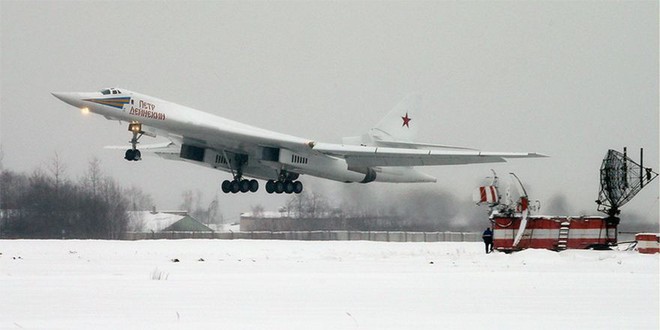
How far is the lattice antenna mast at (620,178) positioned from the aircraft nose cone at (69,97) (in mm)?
16714

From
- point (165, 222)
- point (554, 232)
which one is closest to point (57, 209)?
point (165, 222)

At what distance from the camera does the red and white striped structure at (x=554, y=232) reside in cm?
2606

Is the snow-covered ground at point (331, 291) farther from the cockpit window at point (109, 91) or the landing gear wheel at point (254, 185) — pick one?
the landing gear wheel at point (254, 185)

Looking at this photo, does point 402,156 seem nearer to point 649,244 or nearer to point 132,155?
point 649,244

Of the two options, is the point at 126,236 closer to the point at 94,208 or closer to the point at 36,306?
the point at 94,208

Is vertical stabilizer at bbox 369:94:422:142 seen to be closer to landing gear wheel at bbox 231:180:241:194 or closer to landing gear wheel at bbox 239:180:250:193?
landing gear wheel at bbox 239:180:250:193

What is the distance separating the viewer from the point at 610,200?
27.6 m

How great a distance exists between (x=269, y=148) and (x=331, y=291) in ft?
58.3

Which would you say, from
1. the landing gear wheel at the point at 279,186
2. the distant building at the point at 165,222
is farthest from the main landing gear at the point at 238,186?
the distant building at the point at 165,222

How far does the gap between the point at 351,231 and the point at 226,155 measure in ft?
31.6

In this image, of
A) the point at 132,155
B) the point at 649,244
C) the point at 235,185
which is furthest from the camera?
the point at 235,185

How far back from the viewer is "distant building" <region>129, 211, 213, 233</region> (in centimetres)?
4750

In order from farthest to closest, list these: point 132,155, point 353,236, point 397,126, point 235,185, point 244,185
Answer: point 353,236 < point 397,126 < point 244,185 < point 235,185 < point 132,155

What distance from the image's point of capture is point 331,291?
1386 centimetres
